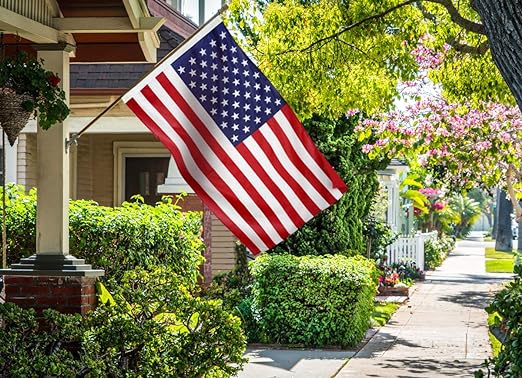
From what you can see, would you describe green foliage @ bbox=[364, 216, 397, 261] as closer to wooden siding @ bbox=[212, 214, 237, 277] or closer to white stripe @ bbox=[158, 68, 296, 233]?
wooden siding @ bbox=[212, 214, 237, 277]

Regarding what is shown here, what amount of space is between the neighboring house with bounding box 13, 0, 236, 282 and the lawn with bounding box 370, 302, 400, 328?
108 inches

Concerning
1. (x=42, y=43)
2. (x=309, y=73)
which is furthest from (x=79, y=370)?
(x=309, y=73)

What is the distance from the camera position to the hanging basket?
8805 millimetres

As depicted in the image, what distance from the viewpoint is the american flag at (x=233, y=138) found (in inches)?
344

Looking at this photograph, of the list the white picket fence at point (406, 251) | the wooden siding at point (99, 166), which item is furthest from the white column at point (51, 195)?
the white picket fence at point (406, 251)

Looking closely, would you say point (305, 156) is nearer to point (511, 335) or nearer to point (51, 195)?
point (511, 335)

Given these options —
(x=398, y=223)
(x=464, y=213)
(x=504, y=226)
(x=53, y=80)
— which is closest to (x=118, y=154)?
(x=53, y=80)

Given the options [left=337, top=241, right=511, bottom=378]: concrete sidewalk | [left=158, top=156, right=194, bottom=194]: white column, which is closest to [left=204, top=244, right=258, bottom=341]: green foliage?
[left=158, top=156, right=194, bottom=194]: white column

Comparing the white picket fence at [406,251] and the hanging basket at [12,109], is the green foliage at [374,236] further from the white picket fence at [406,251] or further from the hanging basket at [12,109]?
the hanging basket at [12,109]

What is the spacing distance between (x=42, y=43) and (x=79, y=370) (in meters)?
2.77

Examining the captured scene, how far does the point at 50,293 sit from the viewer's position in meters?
9.47

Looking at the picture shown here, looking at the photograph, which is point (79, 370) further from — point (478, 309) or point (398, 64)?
point (478, 309)

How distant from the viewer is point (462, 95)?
14.2 metres

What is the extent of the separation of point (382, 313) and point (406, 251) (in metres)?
12.2
